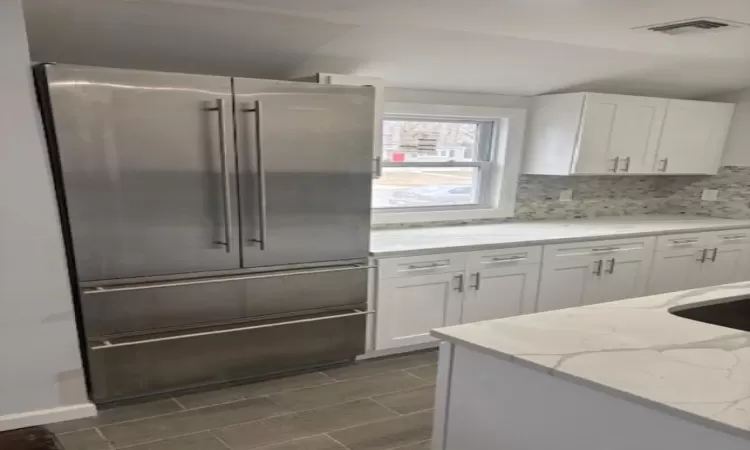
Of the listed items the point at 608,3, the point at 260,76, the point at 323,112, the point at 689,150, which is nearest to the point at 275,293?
the point at 323,112

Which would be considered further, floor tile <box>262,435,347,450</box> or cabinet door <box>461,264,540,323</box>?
cabinet door <box>461,264,540,323</box>

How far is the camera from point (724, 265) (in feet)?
14.9

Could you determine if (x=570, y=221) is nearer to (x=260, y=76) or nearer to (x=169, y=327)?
(x=260, y=76)

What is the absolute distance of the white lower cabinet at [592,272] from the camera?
3.74 meters

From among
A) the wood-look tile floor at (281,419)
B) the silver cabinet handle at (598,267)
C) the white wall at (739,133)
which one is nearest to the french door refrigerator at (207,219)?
the wood-look tile floor at (281,419)

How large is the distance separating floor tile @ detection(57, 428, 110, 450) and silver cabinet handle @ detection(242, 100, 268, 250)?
1.12 meters

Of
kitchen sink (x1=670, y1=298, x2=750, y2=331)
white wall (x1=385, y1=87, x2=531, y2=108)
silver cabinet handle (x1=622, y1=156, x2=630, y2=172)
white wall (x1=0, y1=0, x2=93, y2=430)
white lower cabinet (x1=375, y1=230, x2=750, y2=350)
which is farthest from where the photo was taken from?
silver cabinet handle (x1=622, y1=156, x2=630, y2=172)

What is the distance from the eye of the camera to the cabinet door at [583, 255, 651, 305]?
396 centimetres

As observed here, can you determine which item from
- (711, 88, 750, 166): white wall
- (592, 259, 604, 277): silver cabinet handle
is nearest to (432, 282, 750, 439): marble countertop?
(592, 259, 604, 277): silver cabinet handle

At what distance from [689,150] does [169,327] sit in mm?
4322

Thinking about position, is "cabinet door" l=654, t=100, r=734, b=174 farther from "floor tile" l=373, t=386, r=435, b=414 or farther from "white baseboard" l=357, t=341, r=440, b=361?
"floor tile" l=373, t=386, r=435, b=414

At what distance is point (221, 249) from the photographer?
2.70m

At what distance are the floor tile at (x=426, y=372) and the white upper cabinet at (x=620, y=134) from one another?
1869 millimetres

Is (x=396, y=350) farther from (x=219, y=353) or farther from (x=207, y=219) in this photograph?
(x=207, y=219)
